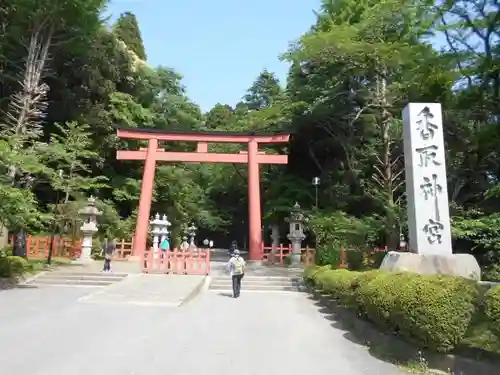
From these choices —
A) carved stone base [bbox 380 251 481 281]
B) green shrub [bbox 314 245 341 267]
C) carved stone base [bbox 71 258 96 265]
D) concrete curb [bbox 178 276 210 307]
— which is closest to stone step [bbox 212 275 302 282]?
concrete curb [bbox 178 276 210 307]

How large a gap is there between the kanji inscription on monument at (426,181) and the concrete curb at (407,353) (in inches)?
85.6

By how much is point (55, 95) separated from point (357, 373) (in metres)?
24.6

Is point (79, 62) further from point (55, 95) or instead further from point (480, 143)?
point (480, 143)

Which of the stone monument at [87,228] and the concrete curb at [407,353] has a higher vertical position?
the stone monument at [87,228]

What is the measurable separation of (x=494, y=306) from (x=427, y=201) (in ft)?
16.2

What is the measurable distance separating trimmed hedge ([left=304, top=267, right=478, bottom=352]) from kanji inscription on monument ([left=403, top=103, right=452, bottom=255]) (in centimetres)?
281

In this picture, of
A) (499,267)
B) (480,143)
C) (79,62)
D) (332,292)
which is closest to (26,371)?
(332,292)

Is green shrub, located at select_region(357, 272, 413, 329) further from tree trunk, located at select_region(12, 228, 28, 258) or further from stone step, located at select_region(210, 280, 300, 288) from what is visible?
tree trunk, located at select_region(12, 228, 28, 258)

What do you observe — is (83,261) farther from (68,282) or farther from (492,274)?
(492,274)

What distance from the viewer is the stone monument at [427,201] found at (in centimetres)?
866

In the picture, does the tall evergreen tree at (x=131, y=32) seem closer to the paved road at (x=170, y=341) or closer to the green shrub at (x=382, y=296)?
the paved road at (x=170, y=341)

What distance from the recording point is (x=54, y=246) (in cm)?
2266

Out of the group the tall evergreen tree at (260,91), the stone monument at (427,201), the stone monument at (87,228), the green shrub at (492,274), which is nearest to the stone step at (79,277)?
the stone monument at (87,228)

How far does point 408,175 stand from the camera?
979 centimetres
